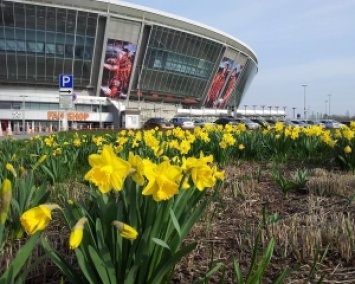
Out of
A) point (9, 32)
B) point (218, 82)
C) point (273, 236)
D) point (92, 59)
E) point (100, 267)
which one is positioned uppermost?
point (9, 32)

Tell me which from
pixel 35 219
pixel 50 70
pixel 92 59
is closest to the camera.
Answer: pixel 35 219

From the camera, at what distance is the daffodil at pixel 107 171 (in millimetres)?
1286

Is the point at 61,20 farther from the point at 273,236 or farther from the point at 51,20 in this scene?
the point at 273,236

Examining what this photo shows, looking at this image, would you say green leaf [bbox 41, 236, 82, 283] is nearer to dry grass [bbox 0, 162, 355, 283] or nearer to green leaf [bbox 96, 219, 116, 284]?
green leaf [bbox 96, 219, 116, 284]

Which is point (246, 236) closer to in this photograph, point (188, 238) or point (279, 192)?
point (188, 238)

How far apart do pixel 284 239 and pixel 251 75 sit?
3265 inches

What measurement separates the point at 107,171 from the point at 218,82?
66.8 m

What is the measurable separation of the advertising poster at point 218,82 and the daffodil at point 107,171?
2573 inches

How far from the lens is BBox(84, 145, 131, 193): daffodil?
4.22ft

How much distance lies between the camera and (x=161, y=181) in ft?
4.29

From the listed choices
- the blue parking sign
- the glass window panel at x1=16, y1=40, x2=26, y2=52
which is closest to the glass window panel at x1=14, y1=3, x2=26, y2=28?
the glass window panel at x1=16, y1=40, x2=26, y2=52

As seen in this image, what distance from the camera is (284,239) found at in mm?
2158

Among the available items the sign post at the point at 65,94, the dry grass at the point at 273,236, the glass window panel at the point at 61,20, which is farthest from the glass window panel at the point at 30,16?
the dry grass at the point at 273,236

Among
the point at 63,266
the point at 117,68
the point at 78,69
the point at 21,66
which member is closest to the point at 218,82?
the point at 117,68
